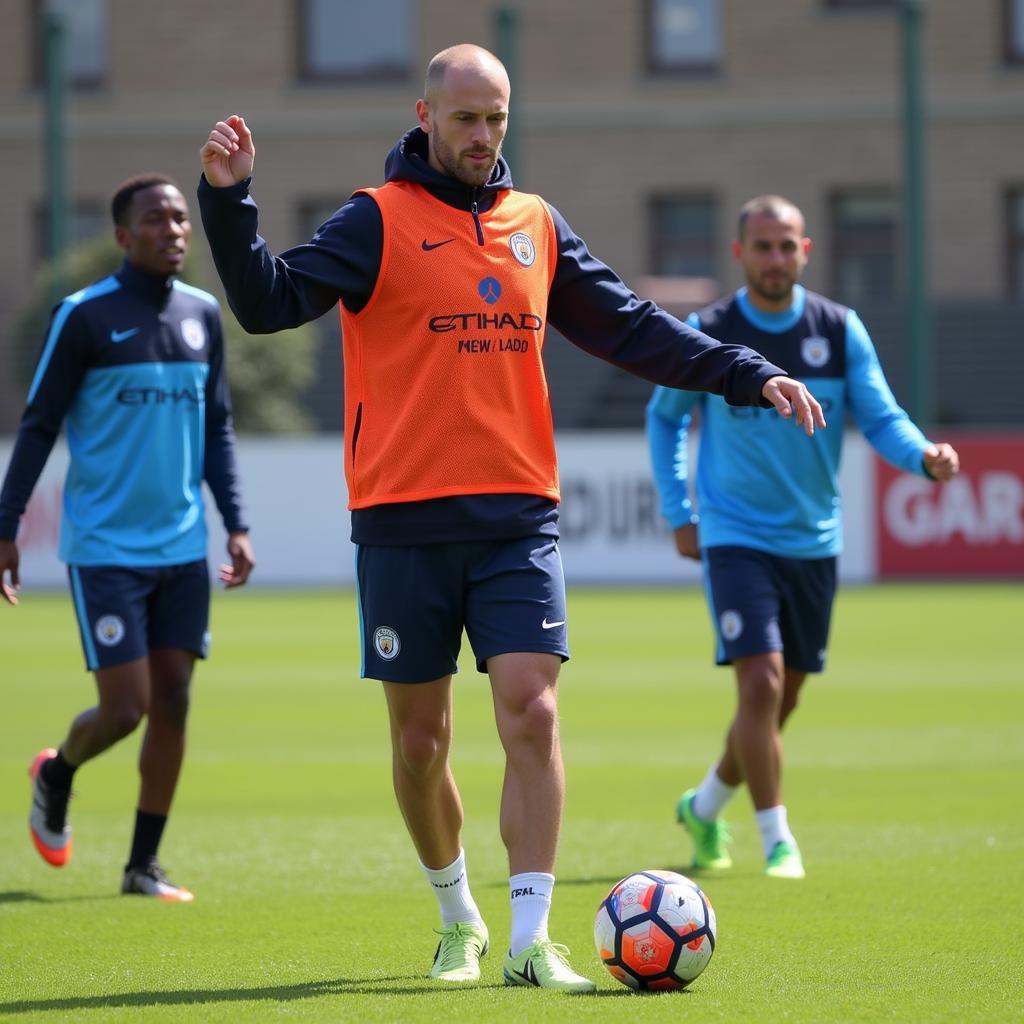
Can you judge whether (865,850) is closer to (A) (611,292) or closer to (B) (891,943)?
(B) (891,943)

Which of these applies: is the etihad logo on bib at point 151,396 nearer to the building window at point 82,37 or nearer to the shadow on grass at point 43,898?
the shadow on grass at point 43,898

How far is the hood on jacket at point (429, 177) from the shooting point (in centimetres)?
585

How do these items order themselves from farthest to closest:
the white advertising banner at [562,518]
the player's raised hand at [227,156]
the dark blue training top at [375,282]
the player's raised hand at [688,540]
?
the white advertising banner at [562,518] < the player's raised hand at [688,540] < the dark blue training top at [375,282] < the player's raised hand at [227,156]

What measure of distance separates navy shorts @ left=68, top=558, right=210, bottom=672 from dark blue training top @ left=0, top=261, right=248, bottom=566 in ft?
0.16

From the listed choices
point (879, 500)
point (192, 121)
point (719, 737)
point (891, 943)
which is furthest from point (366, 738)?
point (192, 121)

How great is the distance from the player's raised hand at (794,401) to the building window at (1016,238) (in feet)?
102

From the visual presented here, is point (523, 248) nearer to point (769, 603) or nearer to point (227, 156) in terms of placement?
point (227, 156)

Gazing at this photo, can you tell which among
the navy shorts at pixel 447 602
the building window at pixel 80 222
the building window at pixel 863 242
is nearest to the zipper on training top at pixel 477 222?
the navy shorts at pixel 447 602

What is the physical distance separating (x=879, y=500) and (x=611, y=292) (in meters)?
18.0

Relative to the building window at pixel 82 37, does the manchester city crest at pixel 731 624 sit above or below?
below

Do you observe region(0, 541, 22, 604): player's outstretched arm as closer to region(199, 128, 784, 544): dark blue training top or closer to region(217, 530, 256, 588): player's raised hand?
region(217, 530, 256, 588): player's raised hand

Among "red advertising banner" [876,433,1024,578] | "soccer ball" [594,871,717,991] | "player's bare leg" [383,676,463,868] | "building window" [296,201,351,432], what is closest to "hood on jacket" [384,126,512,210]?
"player's bare leg" [383,676,463,868]

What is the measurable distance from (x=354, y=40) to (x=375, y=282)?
111 feet

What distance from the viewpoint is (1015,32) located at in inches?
1407
